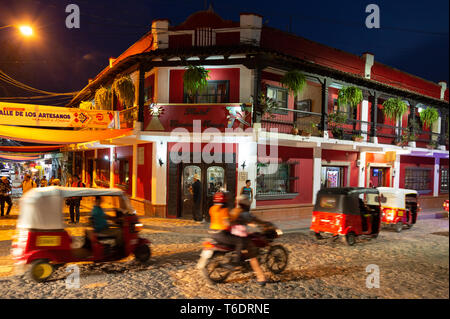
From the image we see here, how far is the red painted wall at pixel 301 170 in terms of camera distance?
13.7 m

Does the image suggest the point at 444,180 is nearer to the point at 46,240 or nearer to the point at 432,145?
the point at 432,145

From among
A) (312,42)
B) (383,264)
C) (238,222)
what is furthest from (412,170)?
(238,222)

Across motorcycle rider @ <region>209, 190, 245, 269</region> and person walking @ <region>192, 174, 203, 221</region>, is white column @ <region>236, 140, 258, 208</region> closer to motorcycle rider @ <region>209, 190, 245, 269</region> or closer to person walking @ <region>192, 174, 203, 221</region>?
person walking @ <region>192, 174, 203, 221</region>

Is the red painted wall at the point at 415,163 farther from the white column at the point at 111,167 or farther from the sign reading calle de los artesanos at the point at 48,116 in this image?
the white column at the point at 111,167

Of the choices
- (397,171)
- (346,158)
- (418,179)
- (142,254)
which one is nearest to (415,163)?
(418,179)

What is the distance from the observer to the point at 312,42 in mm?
14992

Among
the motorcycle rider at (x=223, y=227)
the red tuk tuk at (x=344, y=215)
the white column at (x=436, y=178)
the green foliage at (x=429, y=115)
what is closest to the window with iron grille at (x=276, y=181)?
the red tuk tuk at (x=344, y=215)

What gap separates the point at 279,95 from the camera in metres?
13.9

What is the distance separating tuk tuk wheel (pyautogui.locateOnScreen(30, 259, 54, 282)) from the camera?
18.2ft

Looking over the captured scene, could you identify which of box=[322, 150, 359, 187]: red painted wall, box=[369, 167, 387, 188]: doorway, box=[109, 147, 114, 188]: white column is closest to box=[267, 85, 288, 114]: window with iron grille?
box=[322, 150, 359, 187]: red painted wall

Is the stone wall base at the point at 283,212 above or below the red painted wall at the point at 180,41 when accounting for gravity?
below

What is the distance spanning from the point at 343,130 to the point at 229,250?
39.3 feet

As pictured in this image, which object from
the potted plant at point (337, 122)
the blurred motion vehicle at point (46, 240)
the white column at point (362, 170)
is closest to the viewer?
the blurred motion vehicle at point (46, 240)

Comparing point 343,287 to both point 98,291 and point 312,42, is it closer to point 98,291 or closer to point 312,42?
point 98,291
